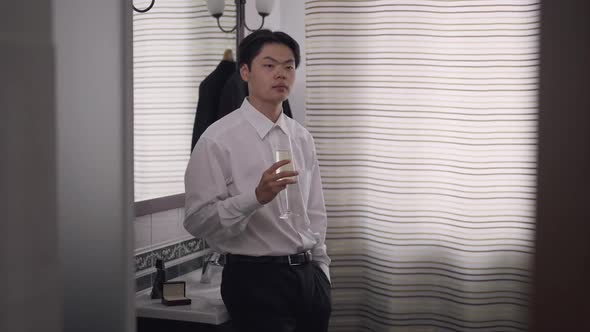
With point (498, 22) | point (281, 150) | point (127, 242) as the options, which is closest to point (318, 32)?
point (498, 22)

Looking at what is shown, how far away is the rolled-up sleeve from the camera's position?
6.28 ft

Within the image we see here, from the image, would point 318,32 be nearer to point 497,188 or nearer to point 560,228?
point 497,188

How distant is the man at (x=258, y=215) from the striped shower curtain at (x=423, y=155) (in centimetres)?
66

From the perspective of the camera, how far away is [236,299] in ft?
6.37

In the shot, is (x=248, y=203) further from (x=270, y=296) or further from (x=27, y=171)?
(x=27, y=171)

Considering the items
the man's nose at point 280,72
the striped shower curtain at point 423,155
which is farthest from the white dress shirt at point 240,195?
the striped shower curtain at point 423,155

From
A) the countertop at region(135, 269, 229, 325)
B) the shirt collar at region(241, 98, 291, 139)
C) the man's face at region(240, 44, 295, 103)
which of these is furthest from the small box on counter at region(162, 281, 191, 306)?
the man's face at region(240, 44, 295, 103)

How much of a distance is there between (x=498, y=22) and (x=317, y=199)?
1.03 meters

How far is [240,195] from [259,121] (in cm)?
31

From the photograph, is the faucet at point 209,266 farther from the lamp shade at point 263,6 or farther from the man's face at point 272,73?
the lamp shade at point 263,6

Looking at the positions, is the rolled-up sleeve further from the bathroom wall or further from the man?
the bathroom wall

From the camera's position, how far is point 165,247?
232 cm

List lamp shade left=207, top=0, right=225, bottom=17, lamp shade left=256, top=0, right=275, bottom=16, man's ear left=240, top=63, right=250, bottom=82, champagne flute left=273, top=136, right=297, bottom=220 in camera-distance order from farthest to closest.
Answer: lamp shade left=256, top=0, right=275, bottom=16 < lamp shade left=207, top=0, right=225, bottom=17 < man's ear left=240, top=63, right=250, bottom=82 < champagne flute left=273, top=136, right=297, bottom=220

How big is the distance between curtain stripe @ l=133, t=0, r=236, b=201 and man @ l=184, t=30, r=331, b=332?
30 centimetres
